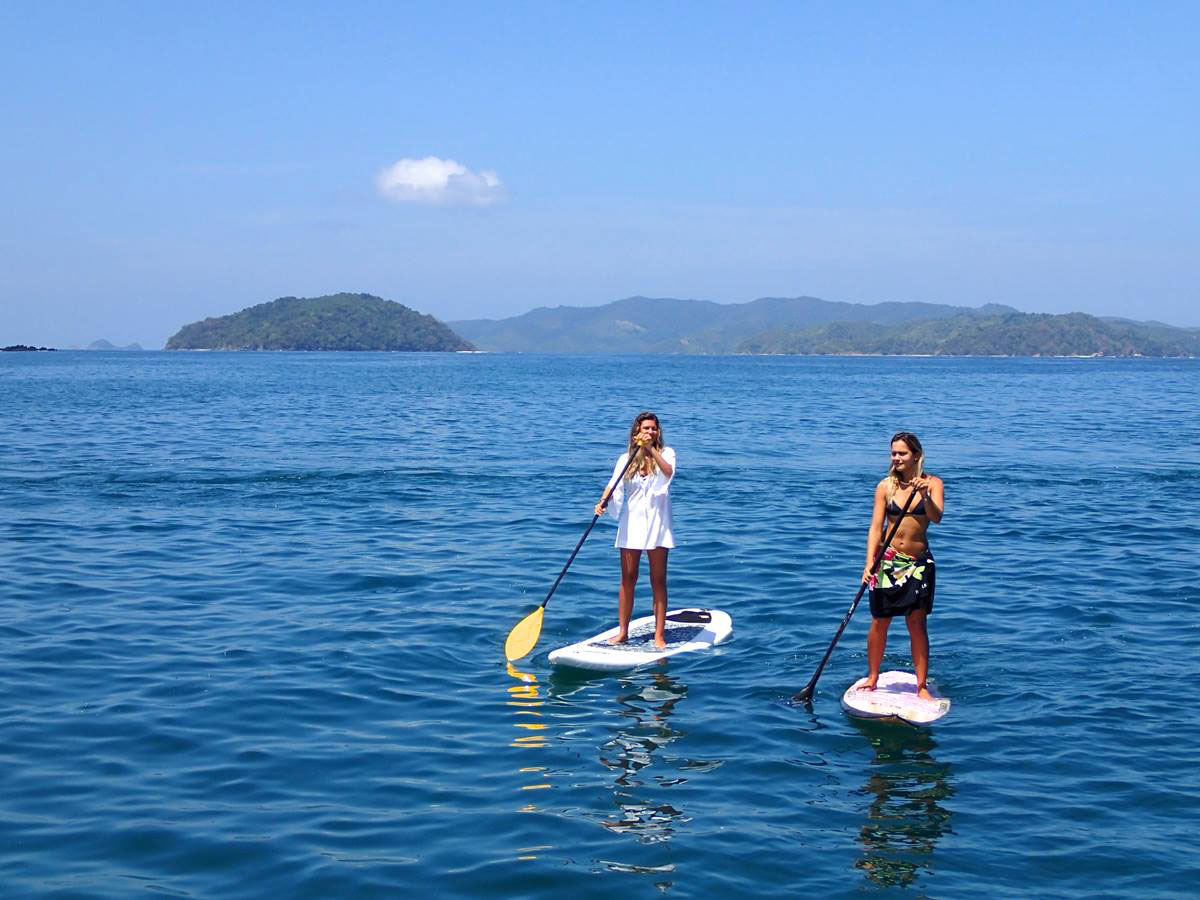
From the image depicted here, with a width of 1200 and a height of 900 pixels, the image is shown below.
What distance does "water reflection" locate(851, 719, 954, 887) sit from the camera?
7.59 m

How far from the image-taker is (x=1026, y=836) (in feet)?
26.1

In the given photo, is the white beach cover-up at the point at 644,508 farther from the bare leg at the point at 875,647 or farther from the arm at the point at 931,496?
the arm at the point at 931,496

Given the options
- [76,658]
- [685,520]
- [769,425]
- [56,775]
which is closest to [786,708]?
[56,775]

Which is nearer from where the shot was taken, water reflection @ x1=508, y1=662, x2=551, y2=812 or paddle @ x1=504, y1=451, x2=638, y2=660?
water reflection @ x1=508, y1=662, x2=551, y2=812

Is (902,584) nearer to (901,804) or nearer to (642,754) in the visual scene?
(901,804)

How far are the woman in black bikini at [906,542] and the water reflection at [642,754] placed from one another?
2037 mm

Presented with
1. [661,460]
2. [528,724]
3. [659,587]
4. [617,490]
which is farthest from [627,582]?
[528,724]

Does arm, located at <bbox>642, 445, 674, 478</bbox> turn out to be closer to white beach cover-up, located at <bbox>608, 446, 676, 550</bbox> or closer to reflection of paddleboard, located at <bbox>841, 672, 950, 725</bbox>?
white beach cover-up, located at <bbox>608, 446, 676, 550</bbox>

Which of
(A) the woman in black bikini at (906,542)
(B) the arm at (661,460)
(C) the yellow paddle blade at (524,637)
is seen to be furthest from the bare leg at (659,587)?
(A) the woman in black bikini at (906,542)

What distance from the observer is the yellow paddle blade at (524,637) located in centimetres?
1216

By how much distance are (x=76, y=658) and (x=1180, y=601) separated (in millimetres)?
12414

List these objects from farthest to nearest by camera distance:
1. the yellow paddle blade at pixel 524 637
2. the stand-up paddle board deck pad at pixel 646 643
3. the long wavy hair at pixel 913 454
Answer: the yellow paddle blade at pixel 524 637, the stand-up paddle board deck pad at pixel 646 643, the long wavy hair at pixel 913 454

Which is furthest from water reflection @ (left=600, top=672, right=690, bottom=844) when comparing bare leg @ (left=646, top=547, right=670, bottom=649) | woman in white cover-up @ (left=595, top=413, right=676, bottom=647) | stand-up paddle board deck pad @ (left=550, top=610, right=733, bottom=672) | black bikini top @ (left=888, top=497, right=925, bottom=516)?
black bikini top @ (left=888, top=497, right=925, bottom=516)

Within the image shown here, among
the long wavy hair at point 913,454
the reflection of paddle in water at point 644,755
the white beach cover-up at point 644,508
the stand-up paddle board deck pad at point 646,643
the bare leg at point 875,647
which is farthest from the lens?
the white beach cover-up at point 644,508
